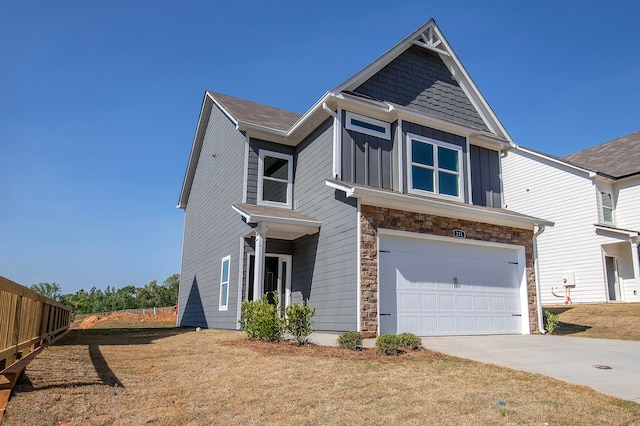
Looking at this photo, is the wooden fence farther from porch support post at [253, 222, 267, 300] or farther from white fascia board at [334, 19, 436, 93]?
white fascia board at [334, 19, 436, 93]

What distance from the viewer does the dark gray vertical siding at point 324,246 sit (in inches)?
398

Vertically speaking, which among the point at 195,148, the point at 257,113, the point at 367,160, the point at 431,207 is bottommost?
the point at 431,207

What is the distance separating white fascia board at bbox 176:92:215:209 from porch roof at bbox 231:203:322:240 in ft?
21.2

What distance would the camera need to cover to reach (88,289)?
53.8 metres

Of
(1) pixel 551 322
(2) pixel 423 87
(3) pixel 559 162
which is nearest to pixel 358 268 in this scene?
(1) pixel 551 322

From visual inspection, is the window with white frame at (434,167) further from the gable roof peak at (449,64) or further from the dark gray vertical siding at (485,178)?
the gable roof peak at (449,64)

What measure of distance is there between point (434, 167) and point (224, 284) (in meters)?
7.04

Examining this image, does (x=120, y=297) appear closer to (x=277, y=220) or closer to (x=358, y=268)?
(x=277, y=220)

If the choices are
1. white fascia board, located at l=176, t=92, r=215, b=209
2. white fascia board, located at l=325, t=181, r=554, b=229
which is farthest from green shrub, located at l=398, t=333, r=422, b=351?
white fascia board, located at l=176, t=92, r=215, b=209

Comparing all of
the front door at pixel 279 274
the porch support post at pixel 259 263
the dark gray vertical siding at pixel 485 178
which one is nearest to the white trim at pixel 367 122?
the dark gray vertical siding at pixel 485 178

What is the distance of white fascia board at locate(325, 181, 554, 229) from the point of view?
10.0 metres

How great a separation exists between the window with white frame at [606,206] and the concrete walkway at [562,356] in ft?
38.4

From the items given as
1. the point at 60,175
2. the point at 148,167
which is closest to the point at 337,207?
the point at 148,167

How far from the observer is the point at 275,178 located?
1369cm
